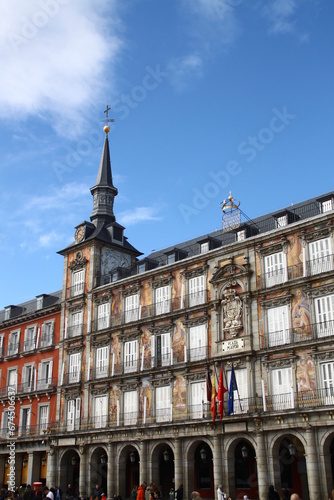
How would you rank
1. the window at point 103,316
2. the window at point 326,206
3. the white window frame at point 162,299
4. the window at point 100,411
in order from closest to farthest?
1. the window at point 326,206
2. the white window frame at point 162,299
3. the window at point 100,411
4. the window at point 103,316

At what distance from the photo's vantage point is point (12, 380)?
179 ft

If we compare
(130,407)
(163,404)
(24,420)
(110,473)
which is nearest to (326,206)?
(163,404)

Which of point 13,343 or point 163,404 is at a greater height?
point 13,343

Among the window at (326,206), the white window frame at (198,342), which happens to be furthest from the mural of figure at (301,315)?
the white window frame at (198,342)

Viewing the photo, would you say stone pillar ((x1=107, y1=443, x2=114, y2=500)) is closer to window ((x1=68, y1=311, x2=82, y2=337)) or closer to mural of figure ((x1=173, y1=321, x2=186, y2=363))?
mural of figure ((x1=173, y1=321, x2=186, y2=363))

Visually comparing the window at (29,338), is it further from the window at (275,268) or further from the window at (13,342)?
the window at (275,268)

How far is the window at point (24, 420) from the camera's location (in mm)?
50559

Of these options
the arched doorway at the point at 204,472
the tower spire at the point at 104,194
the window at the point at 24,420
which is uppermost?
the tower spire at the point at 104,194

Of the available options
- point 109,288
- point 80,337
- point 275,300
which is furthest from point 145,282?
point 275,300

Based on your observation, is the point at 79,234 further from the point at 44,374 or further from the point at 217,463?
the point at 217,463

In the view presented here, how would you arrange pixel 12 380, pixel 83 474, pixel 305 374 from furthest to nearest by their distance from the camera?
pixel 12 380 < pixel 83 474 < pixel 305 374

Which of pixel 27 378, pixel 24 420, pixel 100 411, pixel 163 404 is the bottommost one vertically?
pixel 24 420

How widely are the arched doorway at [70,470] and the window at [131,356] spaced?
343 inches

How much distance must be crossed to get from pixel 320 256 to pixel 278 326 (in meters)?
4.74
